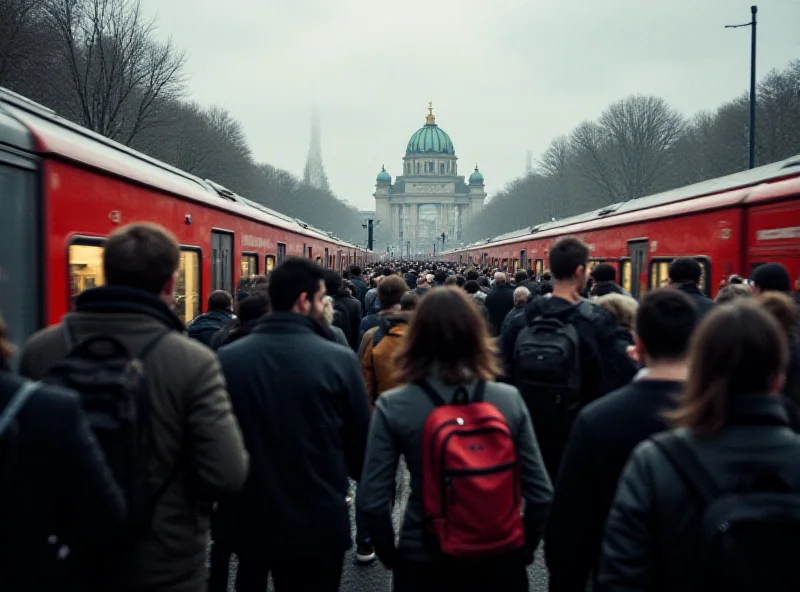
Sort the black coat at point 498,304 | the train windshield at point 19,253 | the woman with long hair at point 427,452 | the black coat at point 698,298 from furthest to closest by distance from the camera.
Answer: the black coat at point 498,304
the black coat at point 698,298
the train windshield at point 19,253
the woman with long hair at point 427,452

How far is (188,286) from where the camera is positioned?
28.7 ft

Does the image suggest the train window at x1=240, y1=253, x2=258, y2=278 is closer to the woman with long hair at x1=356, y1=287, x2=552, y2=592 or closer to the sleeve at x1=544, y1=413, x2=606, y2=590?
the woman with long hair at x1=356, y1=287, x2=552, y2=592

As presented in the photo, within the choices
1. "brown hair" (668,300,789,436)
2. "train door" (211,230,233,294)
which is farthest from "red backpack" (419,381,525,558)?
"train door" (211,230,233,294)

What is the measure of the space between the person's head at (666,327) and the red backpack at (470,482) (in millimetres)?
587

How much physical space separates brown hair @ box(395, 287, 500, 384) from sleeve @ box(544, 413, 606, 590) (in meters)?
0.52

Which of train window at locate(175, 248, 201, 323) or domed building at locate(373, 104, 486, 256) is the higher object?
domed building at locate(373, 104, 486, 256)

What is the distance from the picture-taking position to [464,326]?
3004 mm

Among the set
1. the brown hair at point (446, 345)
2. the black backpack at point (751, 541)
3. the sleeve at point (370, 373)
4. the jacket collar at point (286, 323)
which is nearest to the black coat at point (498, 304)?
the sleeve at point (370, 373)

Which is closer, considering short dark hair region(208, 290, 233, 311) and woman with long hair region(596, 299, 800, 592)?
woman with long hair region(596, 299, 800, 592)

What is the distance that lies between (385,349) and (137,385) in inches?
111

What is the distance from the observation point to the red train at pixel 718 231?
7582 mm

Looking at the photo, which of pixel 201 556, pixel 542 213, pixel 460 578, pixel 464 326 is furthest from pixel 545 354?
pixel 542 213

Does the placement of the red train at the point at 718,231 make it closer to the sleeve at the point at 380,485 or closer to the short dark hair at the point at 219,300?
the short dark hair at the point at 219,300

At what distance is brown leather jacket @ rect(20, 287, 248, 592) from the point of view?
2.59 m
